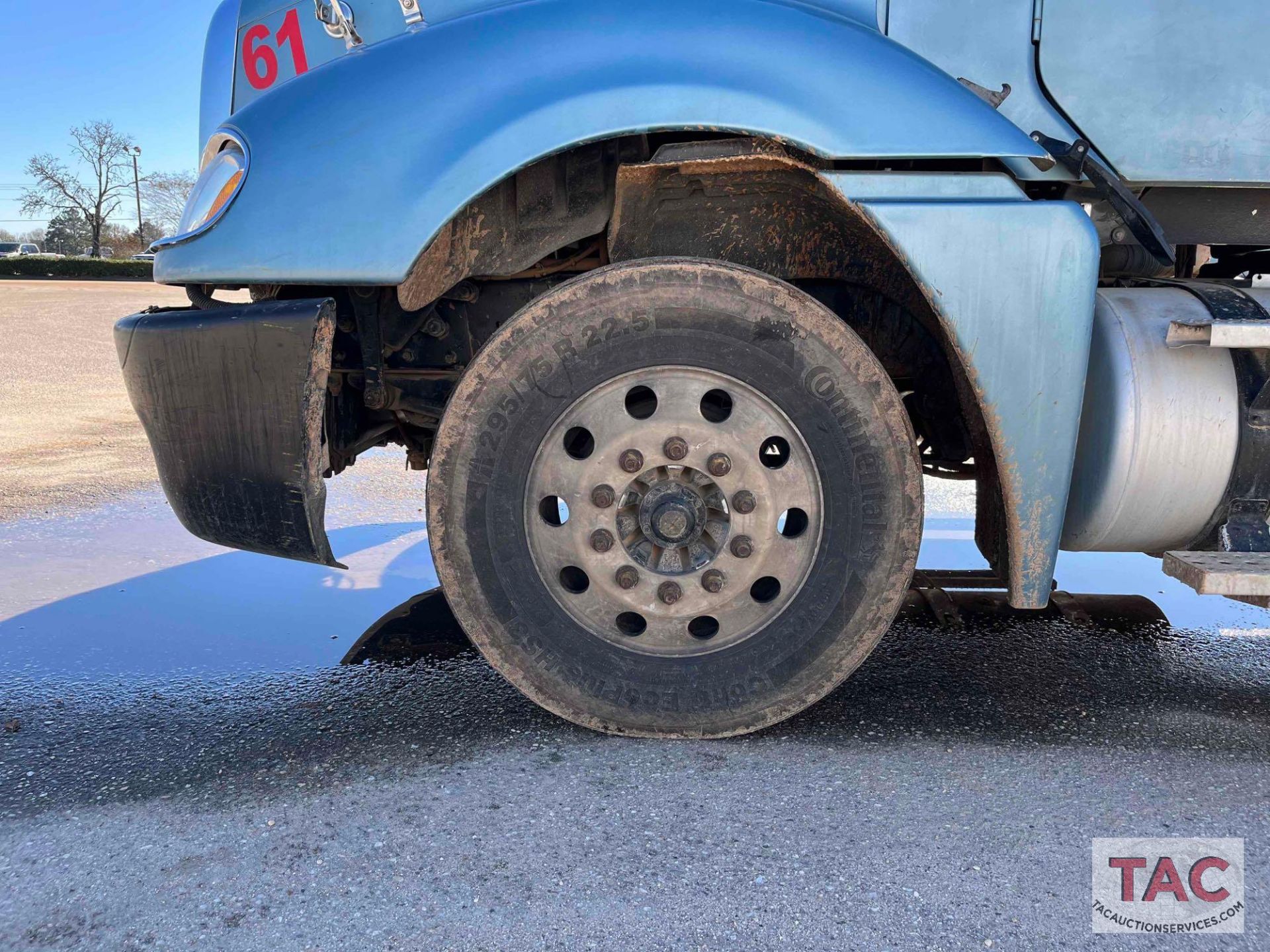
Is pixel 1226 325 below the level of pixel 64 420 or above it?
above

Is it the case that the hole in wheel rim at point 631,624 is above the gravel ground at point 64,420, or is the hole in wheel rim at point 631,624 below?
below

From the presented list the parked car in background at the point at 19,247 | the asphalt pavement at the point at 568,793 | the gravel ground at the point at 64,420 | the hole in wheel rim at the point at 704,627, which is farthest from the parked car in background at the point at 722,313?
the parked car in background at the point at 19,247

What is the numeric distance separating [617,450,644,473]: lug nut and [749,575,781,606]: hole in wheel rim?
1.32 ft

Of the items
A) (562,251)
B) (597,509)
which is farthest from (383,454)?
(597,509)

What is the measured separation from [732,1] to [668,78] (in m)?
0.26

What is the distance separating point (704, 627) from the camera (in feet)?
7.36

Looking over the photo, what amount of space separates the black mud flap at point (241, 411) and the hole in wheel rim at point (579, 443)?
573 mm

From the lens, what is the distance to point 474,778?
6.83 feet

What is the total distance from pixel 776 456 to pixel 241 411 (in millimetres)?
1287

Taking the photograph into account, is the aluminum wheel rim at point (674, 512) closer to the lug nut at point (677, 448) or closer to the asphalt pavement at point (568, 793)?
the lug nut at point (677, 448)

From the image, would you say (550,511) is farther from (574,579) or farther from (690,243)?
(690,243)

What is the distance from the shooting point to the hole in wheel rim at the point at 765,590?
222cm

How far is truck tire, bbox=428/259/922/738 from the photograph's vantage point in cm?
209

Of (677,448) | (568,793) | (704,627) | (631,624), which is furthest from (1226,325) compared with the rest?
(568,793)
